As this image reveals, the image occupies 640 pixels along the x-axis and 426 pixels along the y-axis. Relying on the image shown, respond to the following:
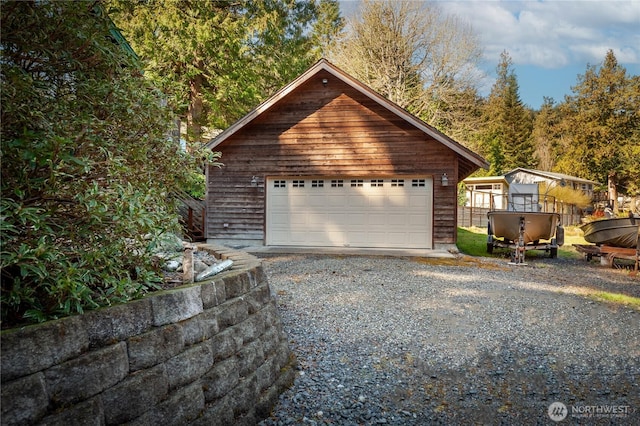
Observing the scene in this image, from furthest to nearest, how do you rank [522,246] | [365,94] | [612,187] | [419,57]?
[612,187]
[419,57]
[365,94]
[522,246]

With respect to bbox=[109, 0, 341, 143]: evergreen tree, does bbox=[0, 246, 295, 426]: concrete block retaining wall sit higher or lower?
lower

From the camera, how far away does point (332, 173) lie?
38.8 feet

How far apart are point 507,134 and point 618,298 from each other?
118ft

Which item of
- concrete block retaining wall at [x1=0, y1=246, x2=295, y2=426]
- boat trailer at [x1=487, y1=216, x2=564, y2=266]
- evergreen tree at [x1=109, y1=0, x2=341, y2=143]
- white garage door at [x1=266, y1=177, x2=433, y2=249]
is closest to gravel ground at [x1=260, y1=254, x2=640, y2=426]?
concrete block retaining wall at [x1=0, y1=246, x2=295, y2=426]

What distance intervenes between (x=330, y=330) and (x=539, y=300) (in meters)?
3.54

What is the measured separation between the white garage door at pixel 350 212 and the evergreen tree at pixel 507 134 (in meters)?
26.3

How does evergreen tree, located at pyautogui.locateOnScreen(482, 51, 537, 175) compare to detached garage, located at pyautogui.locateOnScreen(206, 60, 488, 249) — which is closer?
detached garage, located at pyautogui.locateOnScreen(206, 60, 488, 249)

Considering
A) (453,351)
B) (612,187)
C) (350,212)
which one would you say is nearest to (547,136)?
(612,187)

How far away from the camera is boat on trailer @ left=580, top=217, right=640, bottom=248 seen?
9.67 meters

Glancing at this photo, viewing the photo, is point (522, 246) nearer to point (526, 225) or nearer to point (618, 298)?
point (526, 225)

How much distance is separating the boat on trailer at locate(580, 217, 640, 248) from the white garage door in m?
4.34

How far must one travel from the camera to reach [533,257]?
1180 centimetres

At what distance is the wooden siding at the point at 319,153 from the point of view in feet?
37.6

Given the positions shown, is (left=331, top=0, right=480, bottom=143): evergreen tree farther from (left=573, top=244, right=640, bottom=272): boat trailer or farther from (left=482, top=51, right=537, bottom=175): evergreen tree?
(left=573, top=244, right=640, bottom=272): boat trailer
